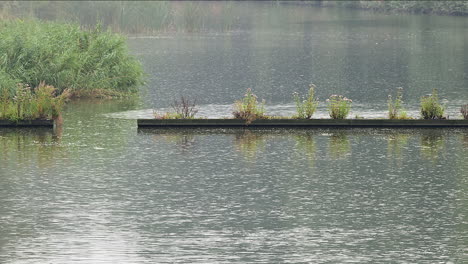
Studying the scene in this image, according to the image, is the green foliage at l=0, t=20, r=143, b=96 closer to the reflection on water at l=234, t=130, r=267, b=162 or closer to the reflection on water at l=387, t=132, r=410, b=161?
the reflection on water at l=234, t=130, r=267, b=162

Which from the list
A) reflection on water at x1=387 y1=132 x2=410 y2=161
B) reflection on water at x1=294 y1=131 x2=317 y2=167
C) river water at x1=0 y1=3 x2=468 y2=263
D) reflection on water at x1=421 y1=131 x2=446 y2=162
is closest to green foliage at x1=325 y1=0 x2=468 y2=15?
river water at x1=0 y1=3 x2=468 y2=263

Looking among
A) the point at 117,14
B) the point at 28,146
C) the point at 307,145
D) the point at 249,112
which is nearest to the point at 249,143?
the point at 307,145

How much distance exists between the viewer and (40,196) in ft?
80.5

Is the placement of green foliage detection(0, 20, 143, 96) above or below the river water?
above

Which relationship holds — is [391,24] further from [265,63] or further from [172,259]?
[172,259]

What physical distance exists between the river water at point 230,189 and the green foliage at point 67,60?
1.28m

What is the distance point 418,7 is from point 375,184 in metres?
98.1

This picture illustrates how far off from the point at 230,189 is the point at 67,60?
19444 millimetres

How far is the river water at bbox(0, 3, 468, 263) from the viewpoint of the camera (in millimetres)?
20016

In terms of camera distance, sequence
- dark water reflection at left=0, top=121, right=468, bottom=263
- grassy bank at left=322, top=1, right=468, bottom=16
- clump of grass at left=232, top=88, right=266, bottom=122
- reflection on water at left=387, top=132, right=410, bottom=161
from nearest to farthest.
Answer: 1. dark water reflection at left=0, top=121, right=468, bottom=263
2. reflection on water at left=387, top=132, right=410, bottom=161
3. clump of grass at left=232, top=88, right=266, bottom=122
4. grassy bank at left=322, top=1, right=468, bottom=16

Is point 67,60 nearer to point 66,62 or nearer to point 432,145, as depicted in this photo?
point 66,62

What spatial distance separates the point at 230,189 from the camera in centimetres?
2525

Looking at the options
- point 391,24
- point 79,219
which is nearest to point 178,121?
point 79,219

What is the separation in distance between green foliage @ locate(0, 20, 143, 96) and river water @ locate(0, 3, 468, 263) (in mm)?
1279
